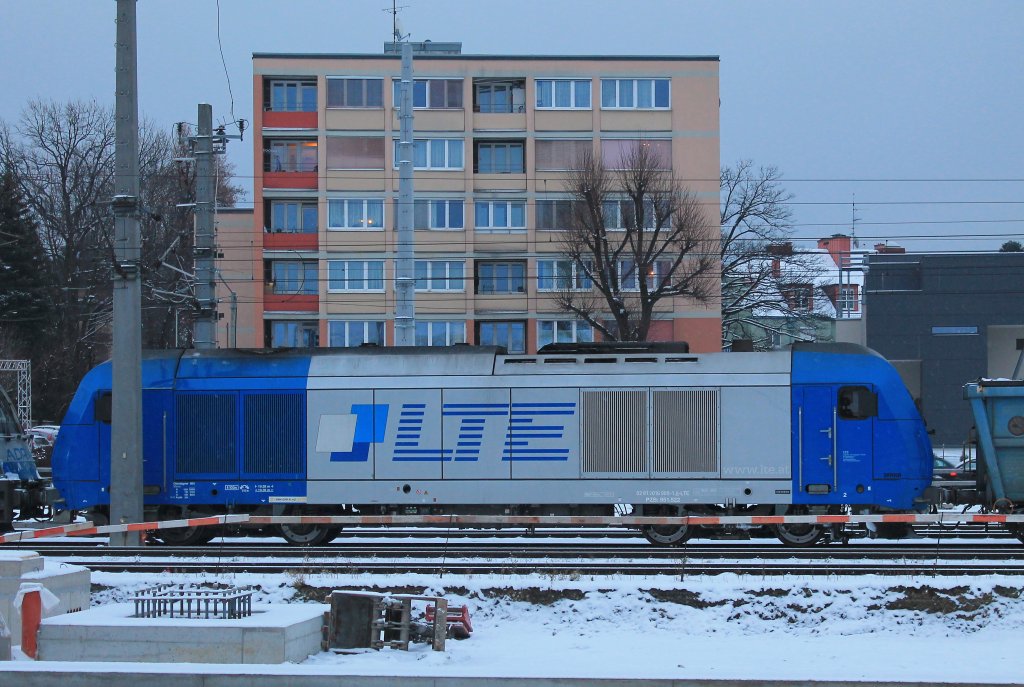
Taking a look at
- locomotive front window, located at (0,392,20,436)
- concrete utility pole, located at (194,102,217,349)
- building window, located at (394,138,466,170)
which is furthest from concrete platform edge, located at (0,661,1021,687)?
building window, located at (394,138,466,170)

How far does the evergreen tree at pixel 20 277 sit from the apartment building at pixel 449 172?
14832 millimetres

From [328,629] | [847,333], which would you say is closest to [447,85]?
[847,333]

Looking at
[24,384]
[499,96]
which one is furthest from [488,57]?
[24,384]

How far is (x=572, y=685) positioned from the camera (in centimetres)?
960

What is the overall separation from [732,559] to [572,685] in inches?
279

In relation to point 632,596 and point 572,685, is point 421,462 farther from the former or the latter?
point 572,685

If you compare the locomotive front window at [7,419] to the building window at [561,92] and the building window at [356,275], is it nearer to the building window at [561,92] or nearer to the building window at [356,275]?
the building window at [356,275]

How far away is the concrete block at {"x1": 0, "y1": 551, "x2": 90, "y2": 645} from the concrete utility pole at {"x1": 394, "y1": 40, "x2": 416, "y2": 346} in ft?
41.8

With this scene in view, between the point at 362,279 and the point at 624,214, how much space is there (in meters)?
14.2

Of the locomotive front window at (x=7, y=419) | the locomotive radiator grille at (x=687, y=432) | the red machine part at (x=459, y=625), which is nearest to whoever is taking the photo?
the red machine part at (x=459, y=625)

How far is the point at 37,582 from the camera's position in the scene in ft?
38.1

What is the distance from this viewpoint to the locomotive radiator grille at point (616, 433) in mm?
18703

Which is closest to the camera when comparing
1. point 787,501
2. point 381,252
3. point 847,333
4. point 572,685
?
point 572,685

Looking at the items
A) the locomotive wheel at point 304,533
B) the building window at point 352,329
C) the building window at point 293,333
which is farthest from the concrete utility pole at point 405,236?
the building window at point 293,333
